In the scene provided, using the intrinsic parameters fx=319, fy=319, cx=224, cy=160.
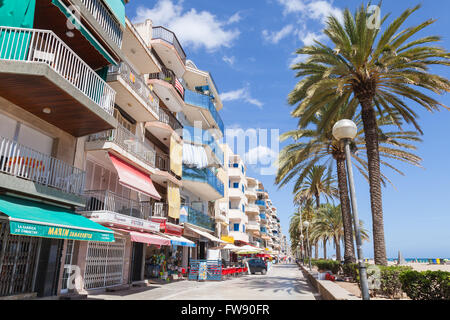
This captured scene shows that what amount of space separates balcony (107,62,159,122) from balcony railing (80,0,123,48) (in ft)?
4.92

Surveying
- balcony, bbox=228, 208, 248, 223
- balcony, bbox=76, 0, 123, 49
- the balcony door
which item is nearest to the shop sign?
the balcony door

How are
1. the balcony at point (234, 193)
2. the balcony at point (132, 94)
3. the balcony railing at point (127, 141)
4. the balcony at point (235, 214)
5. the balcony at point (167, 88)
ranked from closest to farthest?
the balcony railing at point (127, 141) → the balcony at point (132, 94) → the balcony at point (167, 88) → the balcony at point (235, 214) → the balcony at point (234, 193)

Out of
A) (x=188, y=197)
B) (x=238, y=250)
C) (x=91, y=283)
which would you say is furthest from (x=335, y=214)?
(x=91, y=283)

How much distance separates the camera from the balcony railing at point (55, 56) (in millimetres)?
9336

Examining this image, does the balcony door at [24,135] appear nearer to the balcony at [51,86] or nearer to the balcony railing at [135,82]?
the balcony at [51,86]

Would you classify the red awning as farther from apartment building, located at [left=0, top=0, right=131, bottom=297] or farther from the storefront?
the storefront

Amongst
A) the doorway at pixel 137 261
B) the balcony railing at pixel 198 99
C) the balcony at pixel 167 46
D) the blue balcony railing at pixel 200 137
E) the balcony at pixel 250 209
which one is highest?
the balcony at pixel 167 46

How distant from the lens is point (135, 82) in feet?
57.1

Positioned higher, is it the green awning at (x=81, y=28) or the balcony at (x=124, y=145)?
the green awning at (x=81, y=28)

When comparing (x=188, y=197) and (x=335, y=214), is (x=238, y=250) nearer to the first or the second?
(x=188, y=197)

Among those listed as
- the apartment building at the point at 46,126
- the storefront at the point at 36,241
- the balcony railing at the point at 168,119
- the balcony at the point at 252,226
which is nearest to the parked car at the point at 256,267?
the balcony railing at the point at 168,119

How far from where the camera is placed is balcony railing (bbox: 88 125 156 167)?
1477 cm

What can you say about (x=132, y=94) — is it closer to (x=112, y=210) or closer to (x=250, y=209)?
(x=112, y=210)

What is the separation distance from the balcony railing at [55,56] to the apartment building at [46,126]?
0.04 meters
